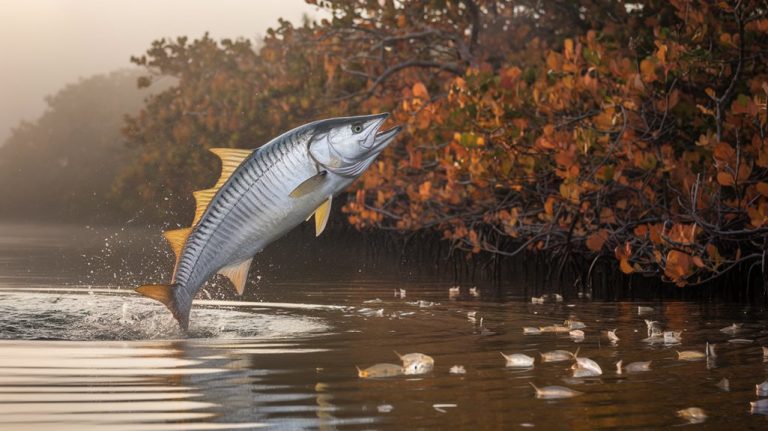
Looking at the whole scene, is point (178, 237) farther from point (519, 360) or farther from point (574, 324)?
point (574, 324)

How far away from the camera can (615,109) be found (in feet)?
37.4

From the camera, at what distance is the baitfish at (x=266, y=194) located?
6.51 meters

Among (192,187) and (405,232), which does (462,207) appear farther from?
(192,187)

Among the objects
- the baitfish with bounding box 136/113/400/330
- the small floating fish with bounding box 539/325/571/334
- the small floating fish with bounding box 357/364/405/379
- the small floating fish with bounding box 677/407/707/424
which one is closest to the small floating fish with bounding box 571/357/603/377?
the small floating fish with bounding box 357/364/405/379

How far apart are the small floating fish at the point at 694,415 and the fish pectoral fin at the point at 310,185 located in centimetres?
216

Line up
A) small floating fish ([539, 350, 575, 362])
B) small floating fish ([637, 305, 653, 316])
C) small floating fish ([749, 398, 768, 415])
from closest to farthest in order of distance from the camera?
1. small floating fish ([749, 398, 768, 415])
2. small floating fish ([539, 350, 575, 362])
3. small floating fish ([637, 305, 653, 316])

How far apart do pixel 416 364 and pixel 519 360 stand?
64 cm

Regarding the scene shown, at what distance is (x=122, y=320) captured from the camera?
Result: 9.90m

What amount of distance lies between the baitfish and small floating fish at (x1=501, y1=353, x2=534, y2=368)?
4.02ft

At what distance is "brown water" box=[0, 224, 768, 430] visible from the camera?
5.29 metres

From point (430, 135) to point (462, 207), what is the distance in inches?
54.8

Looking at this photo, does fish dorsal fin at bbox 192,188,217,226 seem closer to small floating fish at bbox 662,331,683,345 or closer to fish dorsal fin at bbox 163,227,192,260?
fish dorsal fin at bbox 163,227,192,260

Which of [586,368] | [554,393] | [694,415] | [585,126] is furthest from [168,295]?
[585,126]

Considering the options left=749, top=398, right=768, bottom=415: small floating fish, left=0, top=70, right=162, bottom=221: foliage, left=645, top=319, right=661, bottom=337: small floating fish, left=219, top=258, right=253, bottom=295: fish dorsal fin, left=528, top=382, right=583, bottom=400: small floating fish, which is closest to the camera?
left=749, top=398, right=768, bottom=415: small floating fish
